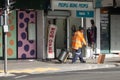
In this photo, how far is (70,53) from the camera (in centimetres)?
2836

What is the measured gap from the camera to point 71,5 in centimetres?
2878

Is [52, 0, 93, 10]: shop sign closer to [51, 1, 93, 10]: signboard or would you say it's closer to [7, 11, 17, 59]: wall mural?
[51, 1, 93, 10]: signboard

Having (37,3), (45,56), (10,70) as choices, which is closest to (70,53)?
(45,56)

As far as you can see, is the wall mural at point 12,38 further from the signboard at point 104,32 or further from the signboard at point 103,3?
the signboard at point 104,32

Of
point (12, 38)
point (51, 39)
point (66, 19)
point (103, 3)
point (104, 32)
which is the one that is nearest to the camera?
point (12, 38)

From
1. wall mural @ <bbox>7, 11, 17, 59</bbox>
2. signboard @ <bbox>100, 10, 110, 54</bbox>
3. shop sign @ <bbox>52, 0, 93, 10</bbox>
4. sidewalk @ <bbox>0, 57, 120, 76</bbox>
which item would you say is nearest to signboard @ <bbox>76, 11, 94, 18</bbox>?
shop sign @ <bbox>52, 0, 93, 10</bbox>

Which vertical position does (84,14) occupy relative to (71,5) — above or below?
below

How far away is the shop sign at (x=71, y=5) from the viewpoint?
92.8ft

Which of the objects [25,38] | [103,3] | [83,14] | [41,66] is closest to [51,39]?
[25,38]

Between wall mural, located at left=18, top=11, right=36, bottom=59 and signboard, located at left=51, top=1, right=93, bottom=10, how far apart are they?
5.11 ft

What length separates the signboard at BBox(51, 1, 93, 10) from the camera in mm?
28297

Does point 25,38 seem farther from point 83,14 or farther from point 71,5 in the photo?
point 83,14

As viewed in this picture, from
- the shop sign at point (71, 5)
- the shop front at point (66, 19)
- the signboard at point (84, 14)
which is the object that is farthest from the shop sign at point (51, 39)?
the signboard at point (84, 14)

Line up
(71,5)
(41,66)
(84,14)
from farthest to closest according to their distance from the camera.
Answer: (84,14) → (71,5) → (41,66)
